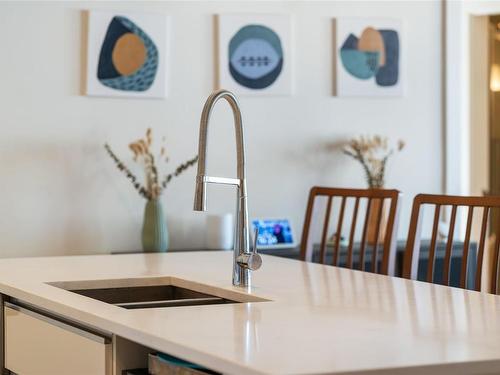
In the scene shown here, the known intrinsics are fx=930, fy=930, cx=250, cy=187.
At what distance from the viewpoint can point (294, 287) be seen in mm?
2283

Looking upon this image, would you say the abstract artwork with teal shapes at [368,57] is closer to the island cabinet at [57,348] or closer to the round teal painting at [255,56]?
the round teal painting at [255,56]

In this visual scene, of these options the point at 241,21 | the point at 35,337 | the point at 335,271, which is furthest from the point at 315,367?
the point at 241,21

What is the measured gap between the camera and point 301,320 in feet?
5.89

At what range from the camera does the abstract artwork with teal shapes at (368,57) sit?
15.7 ft

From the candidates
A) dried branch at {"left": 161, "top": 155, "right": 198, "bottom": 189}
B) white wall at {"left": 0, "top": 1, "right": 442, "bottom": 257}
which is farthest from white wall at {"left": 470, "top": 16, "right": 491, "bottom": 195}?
dried branch at {"left": 161, "top": 155, "right": 198, "bottom": 189}

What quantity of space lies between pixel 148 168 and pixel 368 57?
1337 mm

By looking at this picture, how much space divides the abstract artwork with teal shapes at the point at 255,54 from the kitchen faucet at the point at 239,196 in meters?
2.15

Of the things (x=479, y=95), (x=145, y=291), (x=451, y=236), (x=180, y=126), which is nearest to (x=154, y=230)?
(x=180, y=126)

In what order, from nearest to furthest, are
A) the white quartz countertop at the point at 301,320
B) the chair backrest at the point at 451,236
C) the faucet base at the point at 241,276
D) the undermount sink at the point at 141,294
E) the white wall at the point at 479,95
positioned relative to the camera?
1. the white quartz countertop at the point at 301,320
2. the faucet base at the point at 241,276
3. the undermount sink at the point at 141,294
4. the chair backrest at the point at 451,236
5. the white wall at the point at 479,95

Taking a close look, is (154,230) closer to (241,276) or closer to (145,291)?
(145,291)

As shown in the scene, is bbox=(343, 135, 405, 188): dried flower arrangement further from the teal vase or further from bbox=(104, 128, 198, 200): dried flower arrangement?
the teal vase

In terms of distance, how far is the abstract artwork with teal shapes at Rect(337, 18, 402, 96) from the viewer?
480 cm

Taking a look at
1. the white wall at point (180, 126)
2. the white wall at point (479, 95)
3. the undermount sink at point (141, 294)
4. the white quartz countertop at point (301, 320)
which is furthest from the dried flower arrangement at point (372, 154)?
the undermount sink at point (141, 294)

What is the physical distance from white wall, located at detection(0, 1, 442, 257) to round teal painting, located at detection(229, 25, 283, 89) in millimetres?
99
